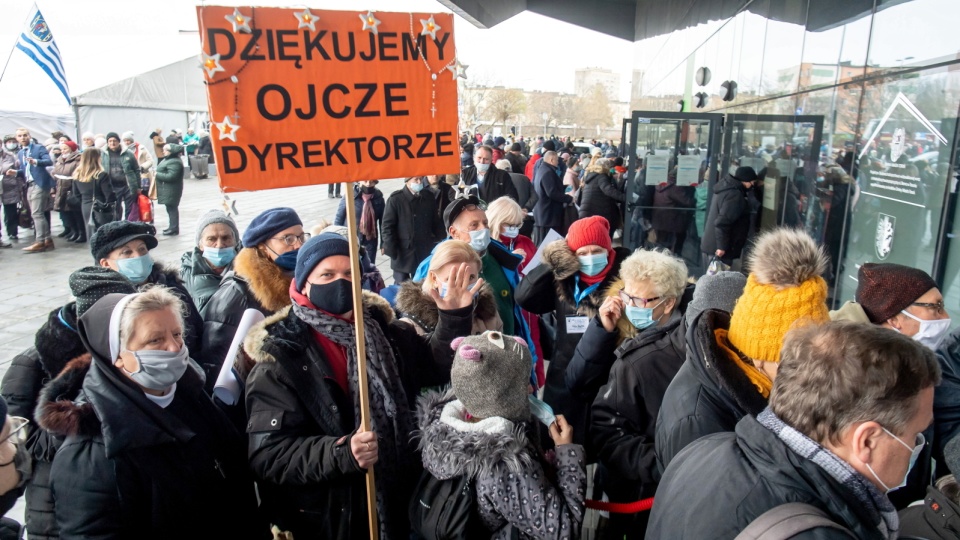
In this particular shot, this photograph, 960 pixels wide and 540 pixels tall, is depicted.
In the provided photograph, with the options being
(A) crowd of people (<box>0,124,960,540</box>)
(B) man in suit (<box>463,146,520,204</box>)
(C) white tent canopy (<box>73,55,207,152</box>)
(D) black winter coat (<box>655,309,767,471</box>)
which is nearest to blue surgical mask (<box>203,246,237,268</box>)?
(A) crowd of people (<box>0,124,960,540</box>)

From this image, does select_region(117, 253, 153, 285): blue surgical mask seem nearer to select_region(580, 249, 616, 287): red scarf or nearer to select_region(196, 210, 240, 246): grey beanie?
select_region(196, 210, 240, 246): grey beanie

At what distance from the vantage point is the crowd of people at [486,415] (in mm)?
1546

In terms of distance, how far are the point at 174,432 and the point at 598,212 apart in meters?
8.91

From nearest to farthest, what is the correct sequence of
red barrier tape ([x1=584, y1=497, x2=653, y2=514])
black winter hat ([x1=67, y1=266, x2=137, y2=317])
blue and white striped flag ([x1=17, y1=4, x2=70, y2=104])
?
red barrier tape ([x1=584, y1=497, x2=653, y2=514]) → black winter hat ([x1=67, y1=266, x2=137, y2=317]) → blue and white striped flag ([x1=17, y1=4, x2=70, y2=104])

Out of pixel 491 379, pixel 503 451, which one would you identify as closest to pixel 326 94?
pixel 491 379

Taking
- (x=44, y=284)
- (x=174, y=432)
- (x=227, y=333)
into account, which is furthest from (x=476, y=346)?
(x=44, y=284)

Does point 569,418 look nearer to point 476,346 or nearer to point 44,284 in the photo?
point 476,346

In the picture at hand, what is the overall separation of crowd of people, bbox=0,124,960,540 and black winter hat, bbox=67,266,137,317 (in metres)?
0.01

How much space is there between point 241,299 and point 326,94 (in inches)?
68.8

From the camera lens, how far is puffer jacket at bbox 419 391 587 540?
2135 mm

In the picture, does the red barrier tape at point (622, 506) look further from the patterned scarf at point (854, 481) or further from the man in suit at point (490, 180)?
the man in suit at point (490, 180)

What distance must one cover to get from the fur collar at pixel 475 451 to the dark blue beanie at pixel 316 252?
0.90m

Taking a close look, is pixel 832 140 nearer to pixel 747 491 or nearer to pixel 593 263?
pixel 593 263

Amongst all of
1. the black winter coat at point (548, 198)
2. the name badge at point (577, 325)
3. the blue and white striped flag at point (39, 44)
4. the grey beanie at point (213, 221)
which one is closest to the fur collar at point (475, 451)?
the name badge at point (577, 325)
